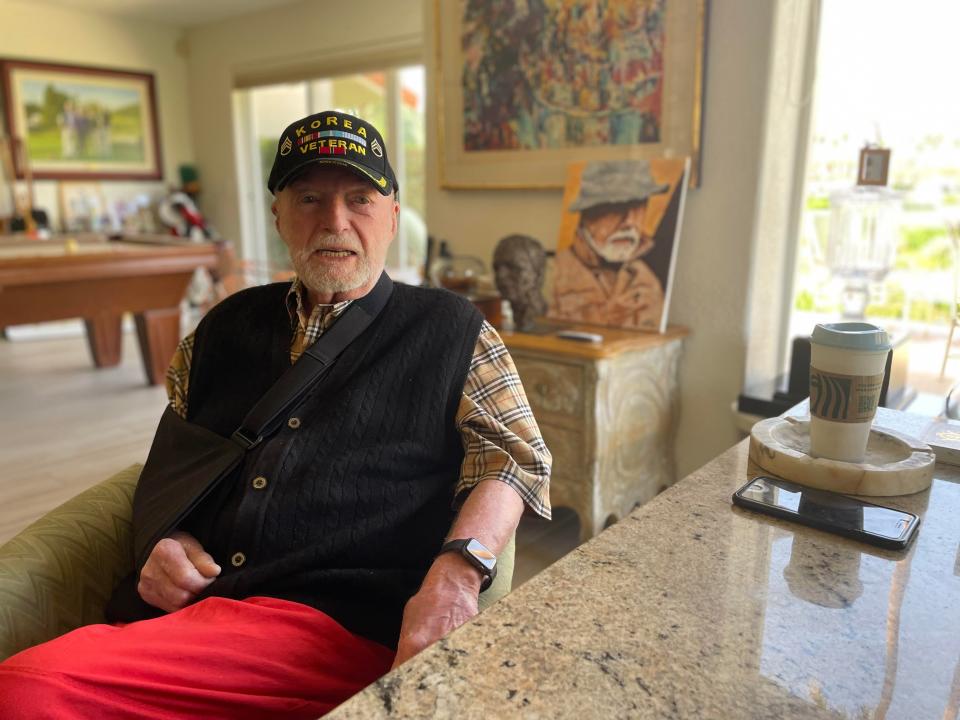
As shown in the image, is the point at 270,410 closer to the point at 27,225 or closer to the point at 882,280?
the point at 882,280

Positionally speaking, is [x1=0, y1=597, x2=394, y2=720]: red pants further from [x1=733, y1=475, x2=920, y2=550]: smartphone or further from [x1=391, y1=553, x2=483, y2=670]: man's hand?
[x1=733, y1=475, x2=920, y2=550]: smartphone

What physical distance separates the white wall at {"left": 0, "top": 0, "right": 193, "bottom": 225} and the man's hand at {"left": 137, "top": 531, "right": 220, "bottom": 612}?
5744 mm

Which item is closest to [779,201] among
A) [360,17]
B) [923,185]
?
[923,185]

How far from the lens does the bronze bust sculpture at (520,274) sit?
→ 7.31 ft

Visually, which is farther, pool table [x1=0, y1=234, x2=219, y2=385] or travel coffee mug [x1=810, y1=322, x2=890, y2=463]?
pool table [x1=0, y1=234, x2=219, y2=385]

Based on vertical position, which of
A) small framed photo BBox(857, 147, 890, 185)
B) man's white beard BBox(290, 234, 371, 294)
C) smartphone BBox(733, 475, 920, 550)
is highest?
small framed photo BBox(857, 147, 890, 185)

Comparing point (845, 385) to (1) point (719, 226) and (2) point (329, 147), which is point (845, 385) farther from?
(1) point (719, 226)

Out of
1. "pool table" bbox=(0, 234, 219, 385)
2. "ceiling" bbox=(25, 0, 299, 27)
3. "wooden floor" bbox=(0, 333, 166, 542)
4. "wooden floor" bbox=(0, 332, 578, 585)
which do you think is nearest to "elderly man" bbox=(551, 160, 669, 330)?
"wooden floor" bbox=(0, 332, 578, 585)

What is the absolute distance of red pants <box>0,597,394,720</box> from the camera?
87 centimetres

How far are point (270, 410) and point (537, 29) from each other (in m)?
1.78

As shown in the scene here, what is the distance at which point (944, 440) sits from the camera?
107 centimetres

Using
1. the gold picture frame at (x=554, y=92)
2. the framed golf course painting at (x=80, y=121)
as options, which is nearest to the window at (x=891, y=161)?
the gold picture frame at (x=554, y=92)

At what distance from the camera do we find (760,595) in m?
0.71

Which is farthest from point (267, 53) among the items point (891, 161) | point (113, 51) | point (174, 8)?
point (891, 161)
